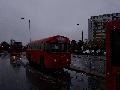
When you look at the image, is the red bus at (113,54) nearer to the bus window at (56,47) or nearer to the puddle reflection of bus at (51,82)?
the puddle reflection of bus at (51,82)

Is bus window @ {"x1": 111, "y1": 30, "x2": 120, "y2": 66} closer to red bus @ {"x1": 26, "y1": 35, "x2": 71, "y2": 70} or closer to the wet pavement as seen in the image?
the wet pavement

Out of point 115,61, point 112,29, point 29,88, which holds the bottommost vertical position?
point 29,88

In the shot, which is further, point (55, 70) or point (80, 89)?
point (55, 70)

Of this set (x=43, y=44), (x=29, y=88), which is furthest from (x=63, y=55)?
(x=29, y=88)

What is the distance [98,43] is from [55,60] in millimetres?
113457

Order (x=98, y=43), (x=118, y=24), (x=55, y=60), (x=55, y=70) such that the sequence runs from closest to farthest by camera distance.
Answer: (x=118, y=24)
(x=55, y=60)
(x=55, y=70)
(x=98, y=43)

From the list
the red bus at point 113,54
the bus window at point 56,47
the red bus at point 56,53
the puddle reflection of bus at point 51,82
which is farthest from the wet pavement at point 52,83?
the red bus at point 113,54

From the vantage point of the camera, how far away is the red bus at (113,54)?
9.65m

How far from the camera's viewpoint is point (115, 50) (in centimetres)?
974

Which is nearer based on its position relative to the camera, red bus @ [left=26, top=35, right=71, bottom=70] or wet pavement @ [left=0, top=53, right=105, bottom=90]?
wet pavement @ [left=0, top=53, right=105, bottom=90]

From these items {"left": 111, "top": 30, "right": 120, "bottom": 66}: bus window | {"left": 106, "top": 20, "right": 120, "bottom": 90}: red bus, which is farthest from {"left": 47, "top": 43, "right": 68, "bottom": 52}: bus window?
{"left": 111, "top": 30, "right": 120, "bottom": 66}: bus window

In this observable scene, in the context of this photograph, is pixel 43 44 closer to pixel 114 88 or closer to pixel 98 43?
pixel 114 88

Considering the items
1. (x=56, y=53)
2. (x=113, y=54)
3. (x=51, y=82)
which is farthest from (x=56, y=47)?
(x=113, y=54)

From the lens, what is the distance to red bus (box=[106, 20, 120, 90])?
965cm
